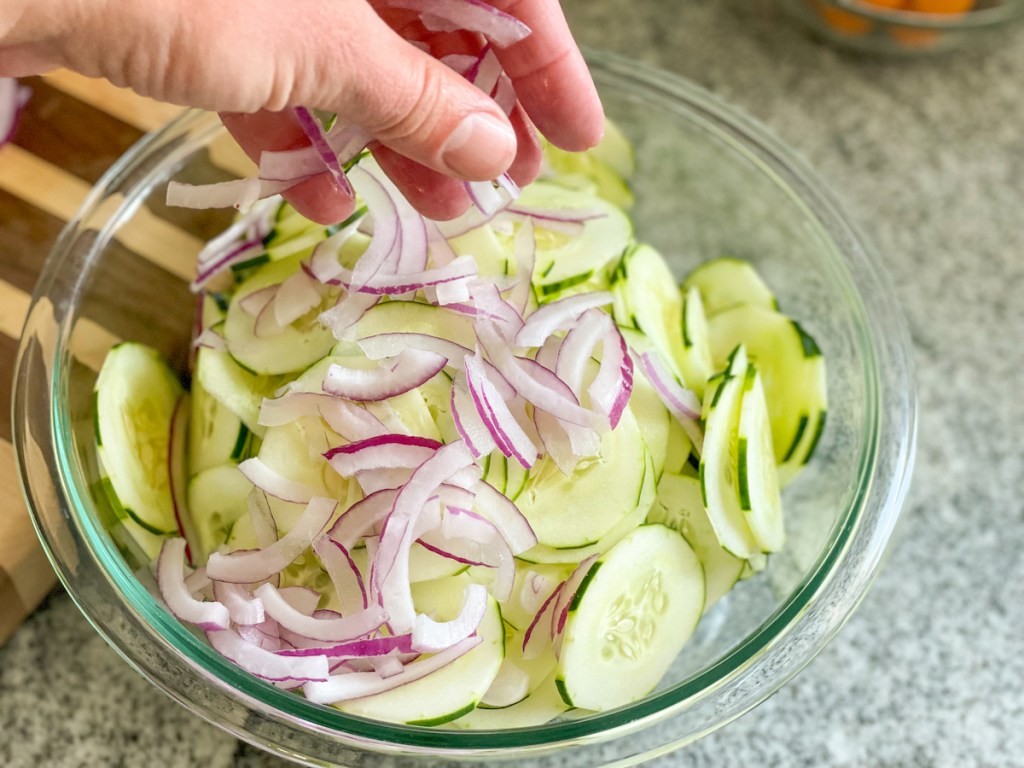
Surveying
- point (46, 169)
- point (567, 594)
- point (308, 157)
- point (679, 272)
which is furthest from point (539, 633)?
point (46, 169)

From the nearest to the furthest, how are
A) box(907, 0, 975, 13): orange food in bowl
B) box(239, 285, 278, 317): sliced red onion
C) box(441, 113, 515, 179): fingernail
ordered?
box(441, 113, 515, 179): fingernail → box(239, 285, 278, 317): sliced red onion → box(907, 0, 975, 13): orange food in bowl

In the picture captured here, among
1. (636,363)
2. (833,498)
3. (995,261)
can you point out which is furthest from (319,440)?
(995,261)

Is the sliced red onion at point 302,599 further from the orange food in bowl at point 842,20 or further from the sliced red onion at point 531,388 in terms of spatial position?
the orange food in bowl at point 842,20

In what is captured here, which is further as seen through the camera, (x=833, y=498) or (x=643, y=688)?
(x=833, y=498)

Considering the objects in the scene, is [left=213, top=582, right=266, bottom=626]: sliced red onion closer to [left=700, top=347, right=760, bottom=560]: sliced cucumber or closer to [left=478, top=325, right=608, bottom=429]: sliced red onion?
[left=478, top=325, right=608, bottom=429]: sliced red onion

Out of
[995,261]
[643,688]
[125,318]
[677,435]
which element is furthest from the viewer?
[995,261]

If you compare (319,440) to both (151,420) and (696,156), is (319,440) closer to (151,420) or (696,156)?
(151,420)

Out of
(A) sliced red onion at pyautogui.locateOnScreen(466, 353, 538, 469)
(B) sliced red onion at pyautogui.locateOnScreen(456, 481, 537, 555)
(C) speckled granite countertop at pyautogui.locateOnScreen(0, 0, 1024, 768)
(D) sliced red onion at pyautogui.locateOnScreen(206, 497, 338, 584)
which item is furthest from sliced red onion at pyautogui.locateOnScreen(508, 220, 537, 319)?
(C) speckled granite countertop at pyautogui.locateOnScreen(0, 0, 1024, 768)
